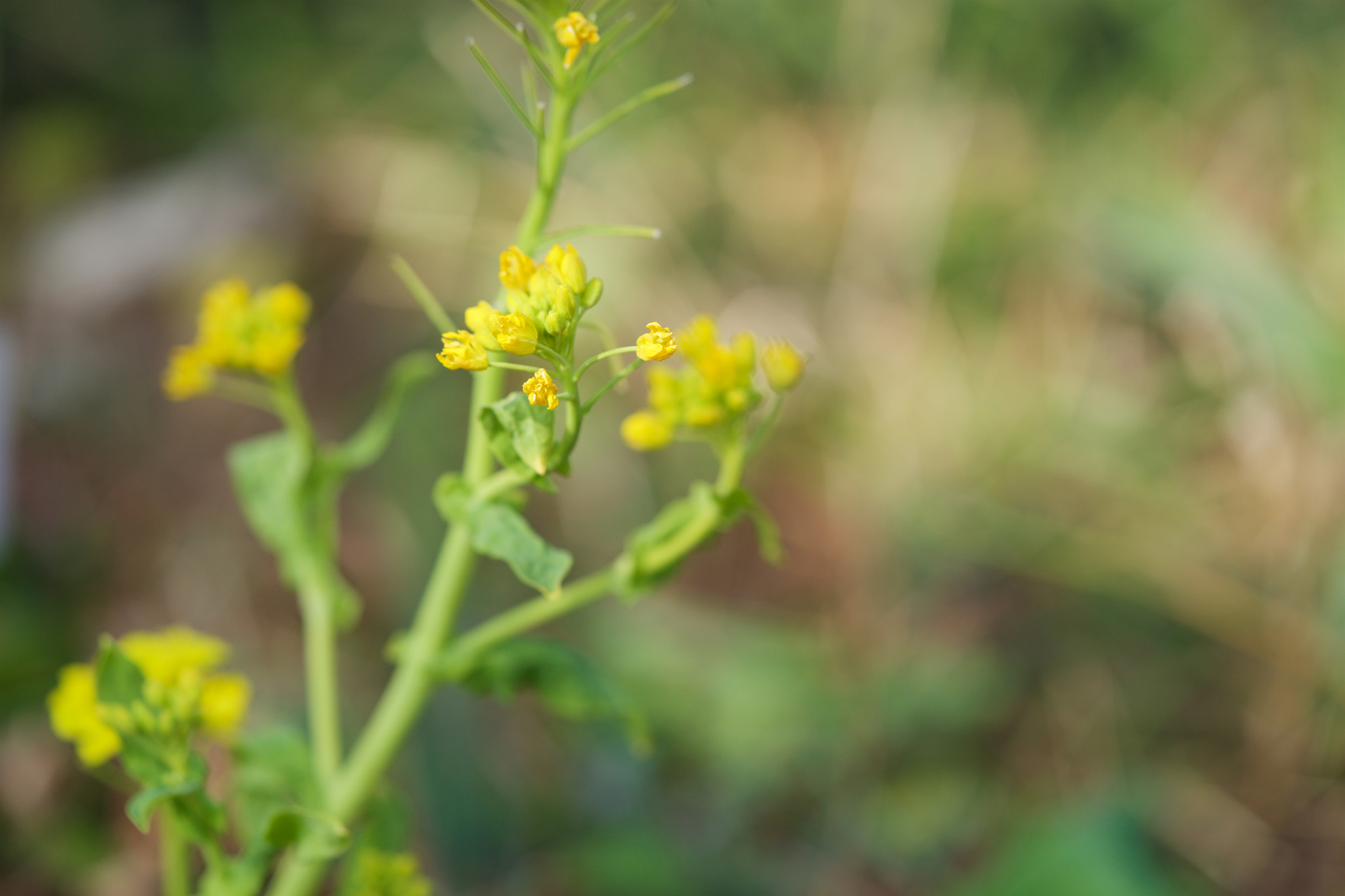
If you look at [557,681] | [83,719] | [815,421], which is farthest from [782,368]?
[815,421]

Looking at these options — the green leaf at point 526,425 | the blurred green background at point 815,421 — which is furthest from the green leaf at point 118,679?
the blurred green background at point 815,421

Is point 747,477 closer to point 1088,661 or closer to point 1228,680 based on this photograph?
point 1088,661

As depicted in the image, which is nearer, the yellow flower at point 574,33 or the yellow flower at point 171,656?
the yellow flower at point 574,33

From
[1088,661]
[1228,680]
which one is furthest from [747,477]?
[1228,680]

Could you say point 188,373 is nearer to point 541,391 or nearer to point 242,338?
point 242,338

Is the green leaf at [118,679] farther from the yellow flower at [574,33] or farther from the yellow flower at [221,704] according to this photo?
the yellow flower at [574,33]

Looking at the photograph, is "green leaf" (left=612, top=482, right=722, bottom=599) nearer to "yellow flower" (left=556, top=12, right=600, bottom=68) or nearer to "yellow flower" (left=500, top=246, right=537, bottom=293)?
"yellow flower" (left=500, top=246, right=537, bottom=293)

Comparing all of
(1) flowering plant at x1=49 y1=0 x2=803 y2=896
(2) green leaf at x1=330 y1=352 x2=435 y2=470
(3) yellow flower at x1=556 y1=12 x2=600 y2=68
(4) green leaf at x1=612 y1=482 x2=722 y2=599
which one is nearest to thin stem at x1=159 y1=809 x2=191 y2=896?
(1) flowering plant at x1=49 y1=0 x2=803 y2=896
